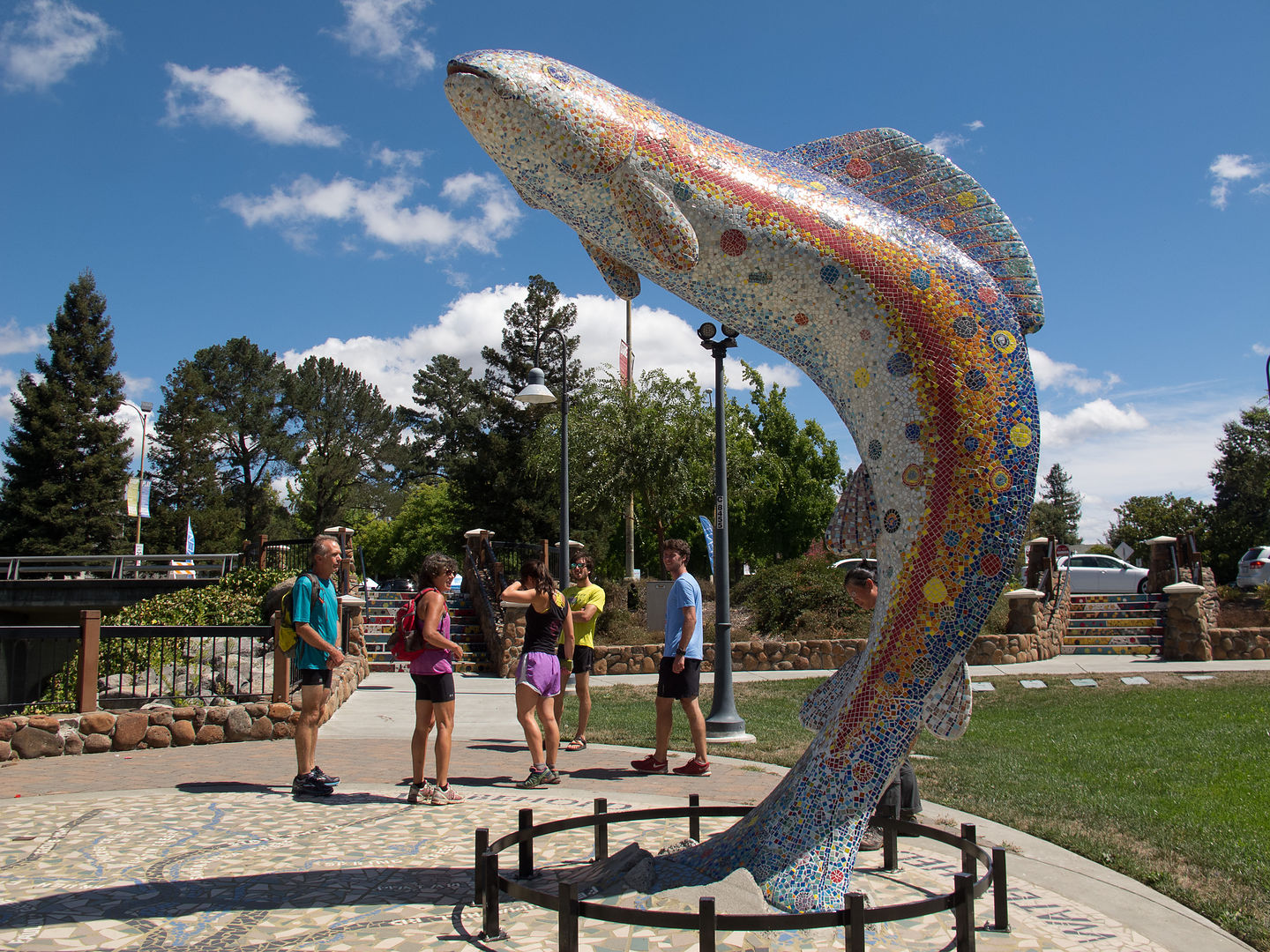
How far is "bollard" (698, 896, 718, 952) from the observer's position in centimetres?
287

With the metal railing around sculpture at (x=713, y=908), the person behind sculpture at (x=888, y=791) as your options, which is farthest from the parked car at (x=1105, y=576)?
the metal railing around sculpture at (x=713, y=908)

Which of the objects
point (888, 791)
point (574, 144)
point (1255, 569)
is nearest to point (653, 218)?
point (574, 144)

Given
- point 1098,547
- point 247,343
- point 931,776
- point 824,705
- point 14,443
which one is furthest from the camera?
point 247,343

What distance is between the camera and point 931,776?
6941 millimetres

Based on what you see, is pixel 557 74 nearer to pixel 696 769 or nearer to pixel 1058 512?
pixel 696 769

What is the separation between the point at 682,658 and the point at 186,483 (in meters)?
52.2

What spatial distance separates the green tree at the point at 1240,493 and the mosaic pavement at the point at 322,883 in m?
38.6

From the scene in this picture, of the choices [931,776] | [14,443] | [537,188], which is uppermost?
[14,443]

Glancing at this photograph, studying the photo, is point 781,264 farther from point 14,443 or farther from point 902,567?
point 14,443

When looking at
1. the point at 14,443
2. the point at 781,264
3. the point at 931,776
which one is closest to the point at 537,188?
the point at 781,264

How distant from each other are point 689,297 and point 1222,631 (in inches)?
663

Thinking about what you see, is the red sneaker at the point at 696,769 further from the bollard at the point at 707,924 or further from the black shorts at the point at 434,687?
the bollard at the point at 707,924

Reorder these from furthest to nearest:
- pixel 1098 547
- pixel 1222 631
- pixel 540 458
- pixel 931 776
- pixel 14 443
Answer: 1. pixel 1098 547
2. pixel 14 443
3. pixel 540 458
4. pixel 1222 631
5. pixel 931 776

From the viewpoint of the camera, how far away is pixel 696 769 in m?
7.19
